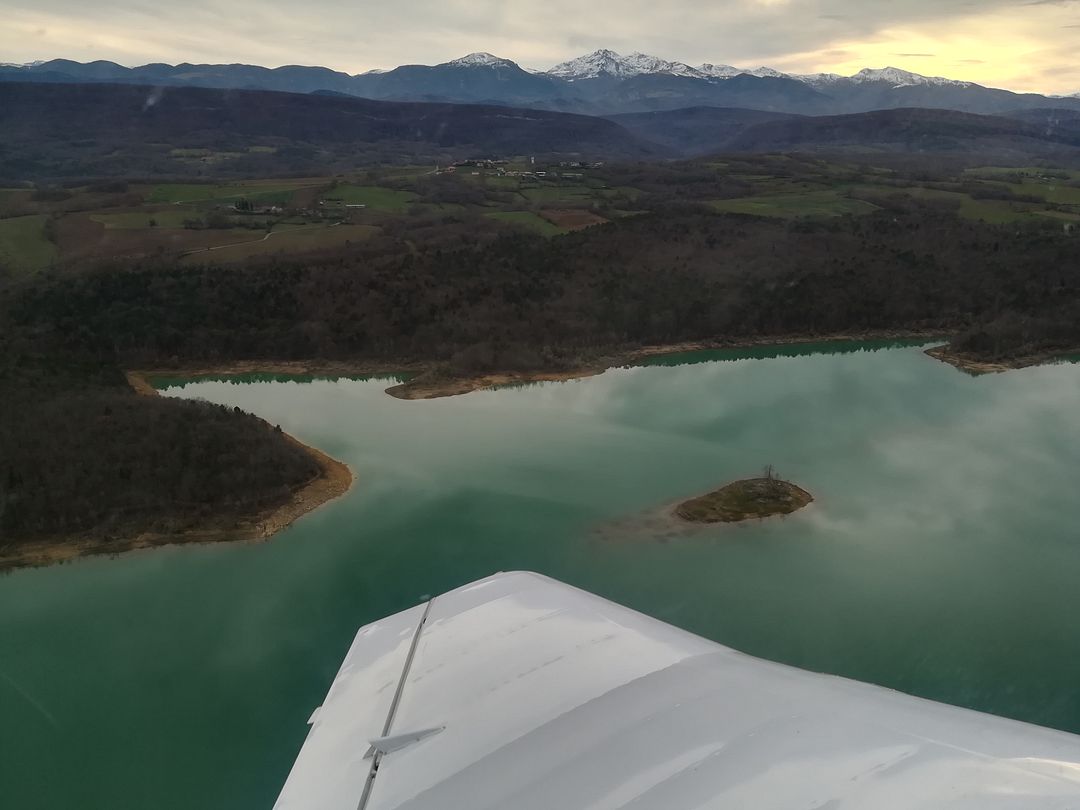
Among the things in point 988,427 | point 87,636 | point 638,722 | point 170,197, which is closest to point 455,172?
point 170,197

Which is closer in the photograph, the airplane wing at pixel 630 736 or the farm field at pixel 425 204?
the airplane wing at pixel 630 736

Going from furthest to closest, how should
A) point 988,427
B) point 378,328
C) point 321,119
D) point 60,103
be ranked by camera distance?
point 321,119 → point 60,103 → point 378,328 → point 988,427

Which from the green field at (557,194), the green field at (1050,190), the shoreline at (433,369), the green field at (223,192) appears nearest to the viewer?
the shoreline at (433,369)

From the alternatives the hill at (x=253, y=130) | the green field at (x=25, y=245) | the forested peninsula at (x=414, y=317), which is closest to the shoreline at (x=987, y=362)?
the forested peninsula at (x=414, y=317)

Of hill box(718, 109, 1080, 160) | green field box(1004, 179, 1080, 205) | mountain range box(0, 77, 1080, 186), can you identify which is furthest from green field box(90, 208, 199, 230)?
hill box(718, 109, 1080, 160)

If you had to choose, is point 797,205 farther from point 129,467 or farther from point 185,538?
point 185,538

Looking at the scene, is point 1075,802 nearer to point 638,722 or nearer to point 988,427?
point 638,722

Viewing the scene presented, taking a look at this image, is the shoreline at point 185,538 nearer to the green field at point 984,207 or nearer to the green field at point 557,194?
the green field at point 557,194
